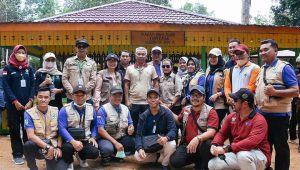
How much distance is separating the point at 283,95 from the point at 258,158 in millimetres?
791

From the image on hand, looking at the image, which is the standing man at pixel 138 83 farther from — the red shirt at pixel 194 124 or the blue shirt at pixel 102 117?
the red shirt at pixel 194 124

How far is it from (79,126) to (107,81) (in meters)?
1.21

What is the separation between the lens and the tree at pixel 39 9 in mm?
40719

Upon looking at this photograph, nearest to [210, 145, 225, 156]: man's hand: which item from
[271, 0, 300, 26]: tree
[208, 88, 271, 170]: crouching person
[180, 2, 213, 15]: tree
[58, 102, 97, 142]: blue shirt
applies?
[208, 88, 271, 170]: crouching person

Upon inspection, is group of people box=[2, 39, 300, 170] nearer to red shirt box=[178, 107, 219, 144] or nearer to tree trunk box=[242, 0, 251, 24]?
red shirt box=[178, 107, 219, 144]

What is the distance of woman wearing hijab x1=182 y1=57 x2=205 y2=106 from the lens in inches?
235

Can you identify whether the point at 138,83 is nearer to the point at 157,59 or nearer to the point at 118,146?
the point at 157,59

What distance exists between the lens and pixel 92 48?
1251 centimetres

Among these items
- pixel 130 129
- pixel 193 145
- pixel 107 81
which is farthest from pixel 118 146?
pixel 107 81

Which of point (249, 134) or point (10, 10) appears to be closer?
point (249, 134)

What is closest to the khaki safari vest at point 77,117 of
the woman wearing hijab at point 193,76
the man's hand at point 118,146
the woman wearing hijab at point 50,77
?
the man's hand at point 118,146

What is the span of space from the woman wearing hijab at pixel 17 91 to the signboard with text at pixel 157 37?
3732 mm

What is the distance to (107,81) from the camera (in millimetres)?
6418

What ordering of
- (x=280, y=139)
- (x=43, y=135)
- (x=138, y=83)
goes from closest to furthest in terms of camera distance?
1. (x=280, y=139)
2. (x=43, y=135)
3. (x=138, y=83)
